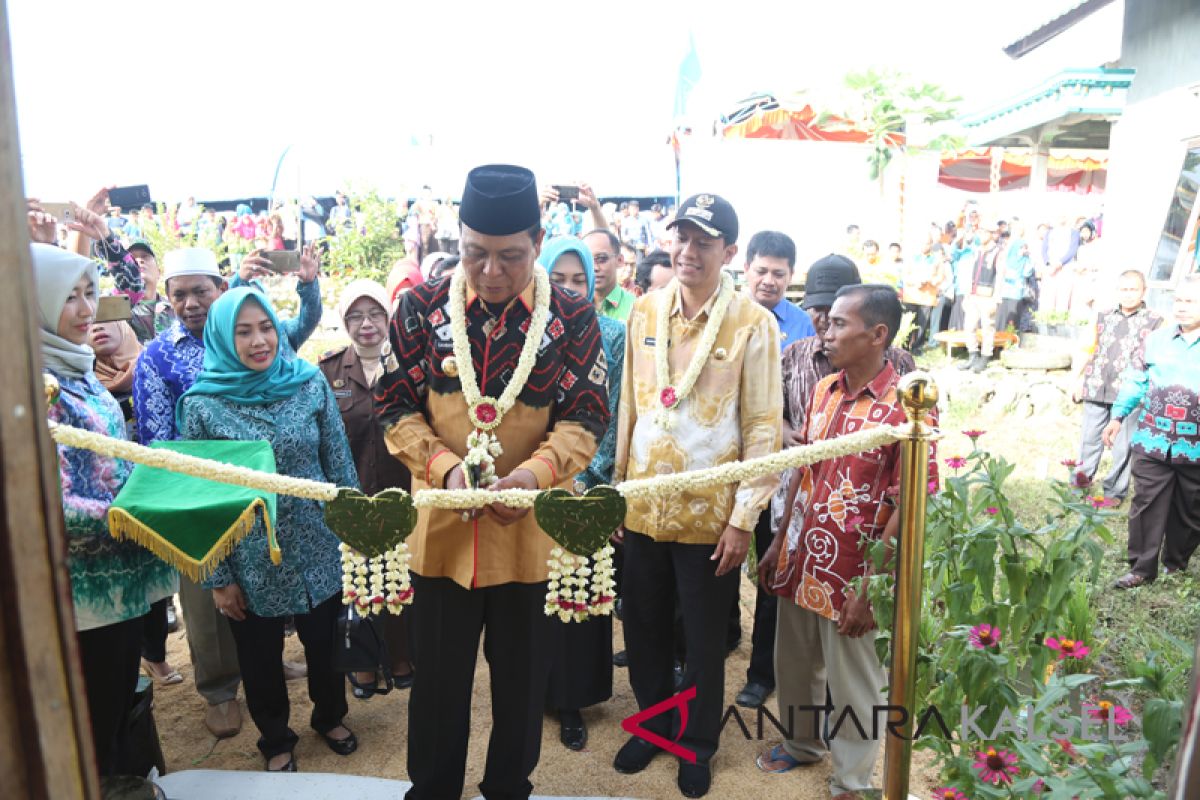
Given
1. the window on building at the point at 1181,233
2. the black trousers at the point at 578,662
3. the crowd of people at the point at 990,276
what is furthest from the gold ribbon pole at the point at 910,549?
the crowd of people at the point at 990,276

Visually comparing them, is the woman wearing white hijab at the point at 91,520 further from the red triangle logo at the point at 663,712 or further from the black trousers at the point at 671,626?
the red triangle logo at the point at 663,712

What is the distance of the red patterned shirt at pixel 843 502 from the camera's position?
279 centimetres

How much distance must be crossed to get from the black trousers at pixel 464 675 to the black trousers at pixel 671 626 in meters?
0.69

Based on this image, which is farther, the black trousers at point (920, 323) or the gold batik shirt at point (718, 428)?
the black trousers at point (920, 323)

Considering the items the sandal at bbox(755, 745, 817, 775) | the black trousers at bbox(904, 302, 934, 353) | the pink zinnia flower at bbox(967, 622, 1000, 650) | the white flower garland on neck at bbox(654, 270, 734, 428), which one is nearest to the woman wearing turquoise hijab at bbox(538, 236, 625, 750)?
the white flower garland on neck at bbox(654, 270, 734, 428)

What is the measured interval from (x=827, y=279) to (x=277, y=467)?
2676mm

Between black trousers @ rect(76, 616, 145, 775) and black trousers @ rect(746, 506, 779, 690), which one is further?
black trousers @ rect(746, 506, 779, 690)

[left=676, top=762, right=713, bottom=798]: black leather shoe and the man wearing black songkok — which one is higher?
the man wearing black songkok

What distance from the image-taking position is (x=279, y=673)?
3.20 meters

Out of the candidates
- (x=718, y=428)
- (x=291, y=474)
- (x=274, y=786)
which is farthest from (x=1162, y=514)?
(x=274, y=786)

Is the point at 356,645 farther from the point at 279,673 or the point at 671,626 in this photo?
the point at 671,626

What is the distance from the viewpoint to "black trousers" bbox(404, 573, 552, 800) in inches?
96.7

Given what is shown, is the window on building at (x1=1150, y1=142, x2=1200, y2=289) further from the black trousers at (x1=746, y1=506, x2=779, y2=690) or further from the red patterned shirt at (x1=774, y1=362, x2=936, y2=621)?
the red patterned shirt at (x1=774, y1=362, x2=936, y2=621)

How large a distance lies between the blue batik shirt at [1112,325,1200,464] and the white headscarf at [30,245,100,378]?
5614mm
